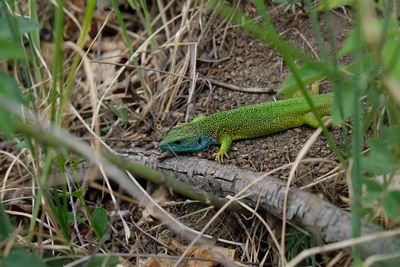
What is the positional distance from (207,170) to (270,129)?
87 centimetres

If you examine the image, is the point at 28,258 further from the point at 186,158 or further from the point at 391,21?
the point at 186,158

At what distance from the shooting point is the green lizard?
368 centimetres

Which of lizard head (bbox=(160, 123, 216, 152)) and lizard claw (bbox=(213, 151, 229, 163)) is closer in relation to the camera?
lizard claw (bbox=(213, 151, 229, 163))

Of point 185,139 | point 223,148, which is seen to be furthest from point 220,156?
point 185,139

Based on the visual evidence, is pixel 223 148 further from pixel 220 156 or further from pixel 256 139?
pixel 256 139

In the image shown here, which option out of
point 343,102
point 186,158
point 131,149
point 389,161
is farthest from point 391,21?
point 131,149

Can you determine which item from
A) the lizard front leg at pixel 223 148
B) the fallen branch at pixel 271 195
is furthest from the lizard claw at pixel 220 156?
the fallen branch at pixel 271 195

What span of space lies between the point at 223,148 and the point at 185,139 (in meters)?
0.30

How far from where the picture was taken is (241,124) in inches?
151

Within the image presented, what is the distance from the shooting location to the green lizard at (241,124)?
12.1 feet

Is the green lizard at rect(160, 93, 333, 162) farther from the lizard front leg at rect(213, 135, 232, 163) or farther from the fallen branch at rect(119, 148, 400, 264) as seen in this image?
the fallen branch at rect(119, 148, 400, 264)

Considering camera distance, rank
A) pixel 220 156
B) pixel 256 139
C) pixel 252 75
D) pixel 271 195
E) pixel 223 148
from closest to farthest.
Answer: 1. pixel 271 195
2. pixel 220 156
3. pixel 223 148
4. pixel 256 139
5. pixel 252 75

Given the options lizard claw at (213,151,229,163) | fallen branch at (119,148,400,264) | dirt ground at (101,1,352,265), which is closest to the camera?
fallen branch at (119,148,400,264)

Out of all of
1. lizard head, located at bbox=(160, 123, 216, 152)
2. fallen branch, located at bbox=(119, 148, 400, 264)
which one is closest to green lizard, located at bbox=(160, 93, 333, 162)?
lizard head, located at bbox=(160, 123, 216, 152)
